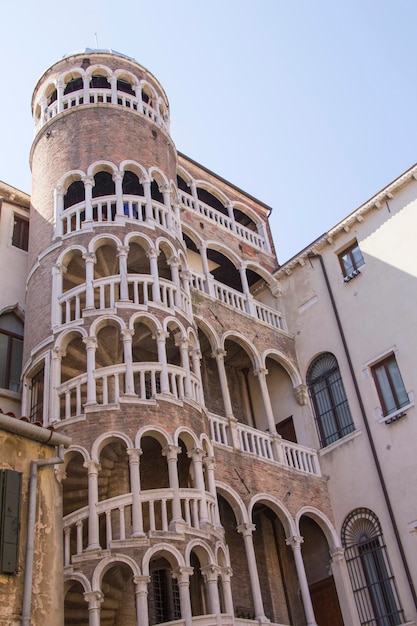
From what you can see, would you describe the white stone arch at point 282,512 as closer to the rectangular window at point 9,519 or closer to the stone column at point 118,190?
the stone column at point 118,190

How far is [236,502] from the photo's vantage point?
56.3ft

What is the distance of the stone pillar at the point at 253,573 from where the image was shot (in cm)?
1588

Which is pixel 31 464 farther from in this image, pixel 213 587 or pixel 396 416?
pixel 396 416

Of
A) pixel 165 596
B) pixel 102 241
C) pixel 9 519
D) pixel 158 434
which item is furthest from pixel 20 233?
pixel 9 519

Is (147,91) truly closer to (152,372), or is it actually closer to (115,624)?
(152,372)

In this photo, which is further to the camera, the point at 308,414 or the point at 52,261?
the point at 308,414

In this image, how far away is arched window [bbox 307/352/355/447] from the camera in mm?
20203

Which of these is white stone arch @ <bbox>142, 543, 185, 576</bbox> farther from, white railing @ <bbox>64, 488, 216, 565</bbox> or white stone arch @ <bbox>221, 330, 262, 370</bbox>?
white stone arch @ <bbox>221, 330, 262, 370</bbox>

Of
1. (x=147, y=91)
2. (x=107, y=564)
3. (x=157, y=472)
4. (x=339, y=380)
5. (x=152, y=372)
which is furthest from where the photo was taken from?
(x=147, y=91)

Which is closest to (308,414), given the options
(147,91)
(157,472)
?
(157,472)

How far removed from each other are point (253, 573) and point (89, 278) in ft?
24.4

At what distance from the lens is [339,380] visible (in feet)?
67.7

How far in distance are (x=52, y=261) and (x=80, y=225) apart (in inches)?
43.6

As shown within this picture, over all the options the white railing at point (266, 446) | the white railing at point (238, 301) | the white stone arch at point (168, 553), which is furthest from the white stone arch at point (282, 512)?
the white railing at point (238, 301)
